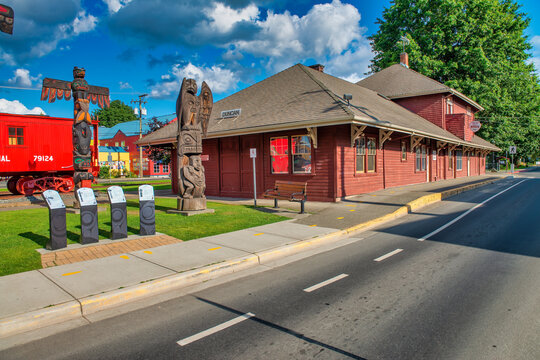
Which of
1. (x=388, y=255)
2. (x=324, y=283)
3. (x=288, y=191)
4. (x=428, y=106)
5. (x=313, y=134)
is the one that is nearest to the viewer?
(x=324, y=283)

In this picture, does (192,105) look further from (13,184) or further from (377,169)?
(13,184)

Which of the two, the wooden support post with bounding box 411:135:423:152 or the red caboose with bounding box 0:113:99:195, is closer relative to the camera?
the red caboose with bounding box 0:113:99:195

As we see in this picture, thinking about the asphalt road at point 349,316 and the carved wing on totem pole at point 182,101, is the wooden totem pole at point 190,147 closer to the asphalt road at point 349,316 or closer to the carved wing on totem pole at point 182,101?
the carved wing on totem pole at point 182,101

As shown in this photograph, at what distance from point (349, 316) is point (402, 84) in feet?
96.0

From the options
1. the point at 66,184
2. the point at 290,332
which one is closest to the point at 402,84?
the point at 66,184

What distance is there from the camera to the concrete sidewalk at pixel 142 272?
4.52 metres

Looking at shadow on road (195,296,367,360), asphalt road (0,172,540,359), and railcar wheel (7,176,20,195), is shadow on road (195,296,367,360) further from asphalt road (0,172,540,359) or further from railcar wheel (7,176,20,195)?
railcar wheel (7,176,20,195)

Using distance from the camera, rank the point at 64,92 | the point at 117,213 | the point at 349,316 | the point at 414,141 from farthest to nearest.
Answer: the point at 414,141 → the point at 64,92 → the point at 117,213 → the point at 349,316

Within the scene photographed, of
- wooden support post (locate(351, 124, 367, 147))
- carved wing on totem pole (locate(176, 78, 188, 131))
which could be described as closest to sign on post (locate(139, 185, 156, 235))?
carved wing on totem pole (locate(176, 78, 188, 131))

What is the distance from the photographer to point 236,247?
7500mm

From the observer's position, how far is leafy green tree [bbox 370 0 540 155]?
3509 centimetres

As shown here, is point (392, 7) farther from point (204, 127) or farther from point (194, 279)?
point (194, 279)

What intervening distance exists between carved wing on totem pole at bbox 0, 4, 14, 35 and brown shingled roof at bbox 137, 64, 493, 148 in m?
9.51

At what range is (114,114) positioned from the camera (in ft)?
334
